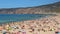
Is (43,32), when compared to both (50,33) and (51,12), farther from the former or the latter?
(51,12)

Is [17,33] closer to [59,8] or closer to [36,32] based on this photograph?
[36,32]

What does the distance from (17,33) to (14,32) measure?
64 mm

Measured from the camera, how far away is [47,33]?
3.51 m

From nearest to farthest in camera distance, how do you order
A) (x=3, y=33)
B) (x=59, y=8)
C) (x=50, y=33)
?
(x=3, y=33) < (x=50, y=33) < (x=59, y=8)

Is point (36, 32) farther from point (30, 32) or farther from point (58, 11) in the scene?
point (58, 11)

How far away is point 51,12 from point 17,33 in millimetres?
3760

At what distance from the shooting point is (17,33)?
11.1 ft

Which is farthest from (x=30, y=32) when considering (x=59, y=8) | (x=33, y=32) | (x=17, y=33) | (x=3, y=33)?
(x=59, y=8)

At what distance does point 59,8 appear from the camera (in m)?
6.64

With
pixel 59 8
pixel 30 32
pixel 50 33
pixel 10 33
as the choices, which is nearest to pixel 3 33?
pixel 10 33

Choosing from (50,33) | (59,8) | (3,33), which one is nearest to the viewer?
(3,33)

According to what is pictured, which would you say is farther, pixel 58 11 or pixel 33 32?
pixel 58 11

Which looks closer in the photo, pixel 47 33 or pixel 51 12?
pixel 47 33

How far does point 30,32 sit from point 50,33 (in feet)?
1.09
